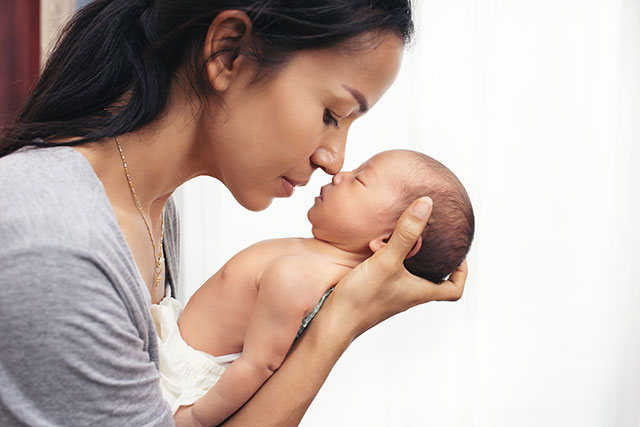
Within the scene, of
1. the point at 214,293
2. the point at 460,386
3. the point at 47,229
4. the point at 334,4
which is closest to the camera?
the point at 47,229

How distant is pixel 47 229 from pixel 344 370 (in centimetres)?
156

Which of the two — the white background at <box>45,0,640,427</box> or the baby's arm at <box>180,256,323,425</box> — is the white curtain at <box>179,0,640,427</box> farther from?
the baby's arm at <box>180,256,323,425</box>

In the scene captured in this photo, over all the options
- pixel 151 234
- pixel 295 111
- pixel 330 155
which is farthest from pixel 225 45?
pixel 151 234

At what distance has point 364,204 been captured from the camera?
132cm

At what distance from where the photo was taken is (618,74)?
1874mm

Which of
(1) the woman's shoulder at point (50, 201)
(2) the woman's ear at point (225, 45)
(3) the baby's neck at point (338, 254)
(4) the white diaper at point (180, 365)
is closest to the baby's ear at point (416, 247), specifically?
(3) the baby's neck at point (338, 254)

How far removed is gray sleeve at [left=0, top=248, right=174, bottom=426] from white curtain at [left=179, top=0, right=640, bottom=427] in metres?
1.42

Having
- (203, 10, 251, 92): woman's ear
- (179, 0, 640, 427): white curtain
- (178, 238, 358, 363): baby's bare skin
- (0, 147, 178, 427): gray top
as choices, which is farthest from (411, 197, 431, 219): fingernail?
(179, 0, 640, 427): white curtain

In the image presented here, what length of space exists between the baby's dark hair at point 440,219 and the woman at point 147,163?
0.32 feet

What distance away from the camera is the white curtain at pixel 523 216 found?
6.25ft

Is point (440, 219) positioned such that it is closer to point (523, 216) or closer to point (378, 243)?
point (378, 243)

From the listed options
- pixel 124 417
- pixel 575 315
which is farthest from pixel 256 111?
pixel 575 315

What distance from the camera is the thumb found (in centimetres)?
118

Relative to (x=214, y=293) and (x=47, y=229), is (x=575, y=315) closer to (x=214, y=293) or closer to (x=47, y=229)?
(x=214, y=293)
